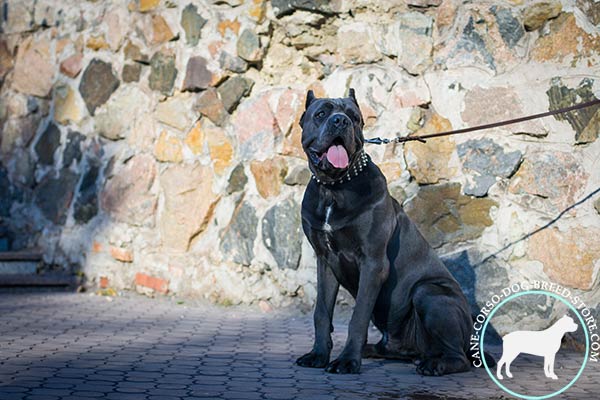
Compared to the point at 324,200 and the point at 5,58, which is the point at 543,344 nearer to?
the point at 324,200

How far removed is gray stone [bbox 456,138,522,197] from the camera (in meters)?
5.57

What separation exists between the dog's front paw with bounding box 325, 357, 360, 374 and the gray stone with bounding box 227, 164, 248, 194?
2668 mm

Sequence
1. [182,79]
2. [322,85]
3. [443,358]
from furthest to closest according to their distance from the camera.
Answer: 1. [182,79]
2. [322,85]
3. [443,358]

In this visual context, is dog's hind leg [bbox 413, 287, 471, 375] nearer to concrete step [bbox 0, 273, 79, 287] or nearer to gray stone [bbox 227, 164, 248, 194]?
gray stone [bbox 227, 164, 248, 194]

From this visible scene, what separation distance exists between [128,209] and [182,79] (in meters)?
1.20

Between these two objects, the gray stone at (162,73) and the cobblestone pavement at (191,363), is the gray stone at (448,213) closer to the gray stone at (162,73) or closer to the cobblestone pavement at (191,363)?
the cobblestone pavement at (191,363)

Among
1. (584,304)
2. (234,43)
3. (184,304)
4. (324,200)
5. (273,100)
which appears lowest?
(184,304)

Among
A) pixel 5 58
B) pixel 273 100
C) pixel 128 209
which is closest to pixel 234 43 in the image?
pixel 273 100

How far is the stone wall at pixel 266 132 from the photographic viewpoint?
5.48 meters

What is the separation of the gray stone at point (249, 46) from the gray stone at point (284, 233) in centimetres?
117

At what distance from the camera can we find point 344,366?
4.29m

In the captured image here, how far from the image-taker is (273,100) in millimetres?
6648

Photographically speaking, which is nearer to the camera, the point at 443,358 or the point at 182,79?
the point at 443,358

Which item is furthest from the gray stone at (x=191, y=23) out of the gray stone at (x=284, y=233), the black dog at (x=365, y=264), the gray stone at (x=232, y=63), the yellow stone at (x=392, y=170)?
the black dog at (x=365, y=264)
